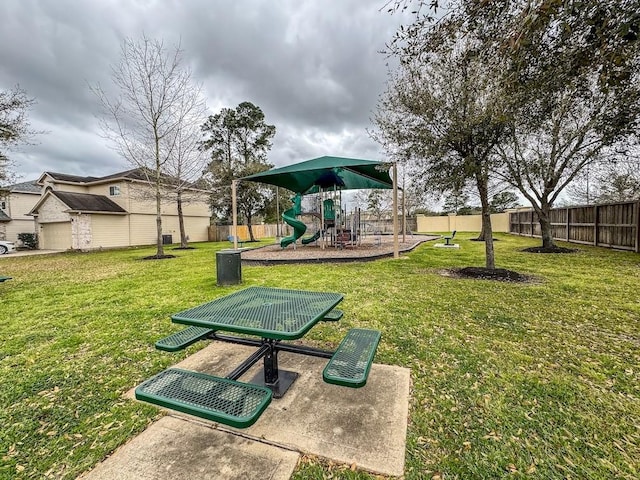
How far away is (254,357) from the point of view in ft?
8.26

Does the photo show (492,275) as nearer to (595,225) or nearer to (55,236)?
(595,225)

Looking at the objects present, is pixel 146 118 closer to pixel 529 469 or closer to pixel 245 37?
pixel 245 37

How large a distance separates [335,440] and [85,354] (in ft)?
9.92

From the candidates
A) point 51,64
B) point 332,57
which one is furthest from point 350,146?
point 51,64

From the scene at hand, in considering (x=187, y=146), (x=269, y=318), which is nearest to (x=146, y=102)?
(x=187, y=146)

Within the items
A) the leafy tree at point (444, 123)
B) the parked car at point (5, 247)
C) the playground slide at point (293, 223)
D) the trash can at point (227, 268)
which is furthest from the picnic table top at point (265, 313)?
the parked car at point (5, 247)

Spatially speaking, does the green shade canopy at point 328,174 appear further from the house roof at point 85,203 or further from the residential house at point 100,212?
the house roof at point 85,203

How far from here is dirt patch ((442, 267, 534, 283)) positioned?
6.45 meters

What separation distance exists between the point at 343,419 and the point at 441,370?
1180mm

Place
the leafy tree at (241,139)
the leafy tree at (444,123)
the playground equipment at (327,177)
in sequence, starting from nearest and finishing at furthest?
1. the leafy tree at (444,123)
2. the playground equipment at (327,177)
3. the leafy tree at (241,139)

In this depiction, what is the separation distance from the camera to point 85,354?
319cm

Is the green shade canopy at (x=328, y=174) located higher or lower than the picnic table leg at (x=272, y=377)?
higher

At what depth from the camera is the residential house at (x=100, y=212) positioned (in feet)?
59.5

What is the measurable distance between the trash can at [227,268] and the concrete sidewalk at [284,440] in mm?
4021
